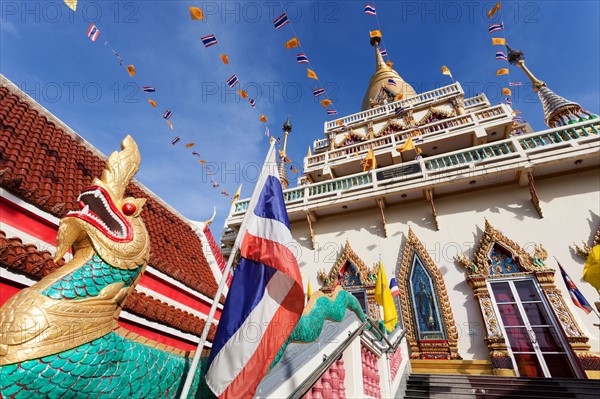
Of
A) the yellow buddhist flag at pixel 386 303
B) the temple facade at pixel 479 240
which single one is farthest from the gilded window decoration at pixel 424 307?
the yellow buddhist flag at pixel 386 303

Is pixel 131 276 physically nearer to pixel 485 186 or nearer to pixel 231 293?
pixel 231 293

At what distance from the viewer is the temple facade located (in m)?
6.47

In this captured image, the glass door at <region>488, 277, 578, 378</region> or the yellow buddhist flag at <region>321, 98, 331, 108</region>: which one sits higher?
the yellow buddhist flag at <region>321, 98, 331, 108</region>

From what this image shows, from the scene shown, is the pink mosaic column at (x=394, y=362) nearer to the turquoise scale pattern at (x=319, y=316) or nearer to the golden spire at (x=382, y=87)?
the turquoise scale pattern at (x=319, y=316)

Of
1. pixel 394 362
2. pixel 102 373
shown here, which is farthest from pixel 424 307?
pixel 102 373

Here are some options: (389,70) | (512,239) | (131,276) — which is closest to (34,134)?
(131,276)

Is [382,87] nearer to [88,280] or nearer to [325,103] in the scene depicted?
[325,103]

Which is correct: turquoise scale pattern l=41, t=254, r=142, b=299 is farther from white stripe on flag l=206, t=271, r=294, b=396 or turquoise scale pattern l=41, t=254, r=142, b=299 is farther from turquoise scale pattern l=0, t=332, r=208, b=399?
white stripe on flag l=206, t=271, r=294, b=396

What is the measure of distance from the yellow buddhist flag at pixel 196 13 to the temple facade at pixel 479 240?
5927 mm

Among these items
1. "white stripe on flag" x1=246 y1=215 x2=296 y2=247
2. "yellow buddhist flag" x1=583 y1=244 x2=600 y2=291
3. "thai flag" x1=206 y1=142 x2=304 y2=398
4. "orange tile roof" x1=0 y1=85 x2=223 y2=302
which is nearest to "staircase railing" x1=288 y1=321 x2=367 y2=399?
"thai flag" x1=206 y1=142 x2=304 y2=398

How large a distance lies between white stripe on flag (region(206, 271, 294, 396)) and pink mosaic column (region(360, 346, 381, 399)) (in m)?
2.01

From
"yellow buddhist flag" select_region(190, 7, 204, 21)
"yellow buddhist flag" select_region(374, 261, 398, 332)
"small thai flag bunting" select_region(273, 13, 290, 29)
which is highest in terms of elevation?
"small thai flag bunting" select_region(273, 13, 290, 29)

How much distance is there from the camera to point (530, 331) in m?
6.47

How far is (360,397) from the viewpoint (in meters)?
2.88
